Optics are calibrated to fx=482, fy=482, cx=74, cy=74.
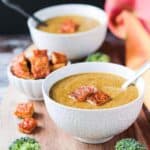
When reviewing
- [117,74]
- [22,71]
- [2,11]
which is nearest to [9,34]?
[2,11]

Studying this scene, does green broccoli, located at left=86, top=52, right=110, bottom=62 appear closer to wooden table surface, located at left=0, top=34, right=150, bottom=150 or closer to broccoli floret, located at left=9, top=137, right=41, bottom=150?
wooden table surface, located at left=0, top=34, right=150, bottom=150

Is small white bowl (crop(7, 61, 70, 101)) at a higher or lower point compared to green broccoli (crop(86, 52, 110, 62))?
higher

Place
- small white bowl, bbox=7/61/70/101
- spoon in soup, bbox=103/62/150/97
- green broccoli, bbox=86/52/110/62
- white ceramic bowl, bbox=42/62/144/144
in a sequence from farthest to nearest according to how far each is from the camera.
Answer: green broccoli, bbox=86/52/110/62 → small white bowl, bbox=7/61/70/101 → spoon in soup, bbox=103/62/150/97 → white ceramic bowl, bbox=42/62/144/144

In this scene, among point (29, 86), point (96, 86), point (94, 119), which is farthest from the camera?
point (29, 86)

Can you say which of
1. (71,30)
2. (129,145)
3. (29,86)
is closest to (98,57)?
(71,30)

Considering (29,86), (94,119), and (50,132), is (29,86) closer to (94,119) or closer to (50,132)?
(50,132)

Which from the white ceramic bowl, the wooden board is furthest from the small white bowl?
the white ceramic bowl

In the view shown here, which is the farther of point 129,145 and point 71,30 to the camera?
point 71,30

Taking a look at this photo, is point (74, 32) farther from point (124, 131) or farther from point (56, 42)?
point (124, 131)
